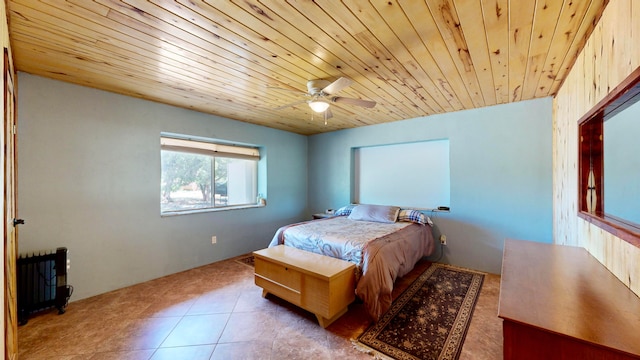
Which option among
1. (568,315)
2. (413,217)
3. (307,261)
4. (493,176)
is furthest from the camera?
(413,217)

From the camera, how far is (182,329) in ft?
6.81

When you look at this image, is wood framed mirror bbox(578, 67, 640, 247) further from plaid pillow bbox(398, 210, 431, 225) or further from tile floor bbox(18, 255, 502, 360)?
plaid pillow bbox(398, 210, 431, 225)

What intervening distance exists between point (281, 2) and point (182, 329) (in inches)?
97.9

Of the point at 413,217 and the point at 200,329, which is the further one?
the point at 413,217

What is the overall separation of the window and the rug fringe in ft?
9.35

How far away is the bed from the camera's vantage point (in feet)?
7.13

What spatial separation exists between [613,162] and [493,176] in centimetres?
193

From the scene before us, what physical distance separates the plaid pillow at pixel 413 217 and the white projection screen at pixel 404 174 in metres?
0.48

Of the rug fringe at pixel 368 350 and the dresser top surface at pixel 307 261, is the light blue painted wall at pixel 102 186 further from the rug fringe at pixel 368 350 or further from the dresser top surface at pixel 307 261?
the rug fringe at pixel 368 350

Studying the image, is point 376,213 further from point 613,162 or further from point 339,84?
point 613,162

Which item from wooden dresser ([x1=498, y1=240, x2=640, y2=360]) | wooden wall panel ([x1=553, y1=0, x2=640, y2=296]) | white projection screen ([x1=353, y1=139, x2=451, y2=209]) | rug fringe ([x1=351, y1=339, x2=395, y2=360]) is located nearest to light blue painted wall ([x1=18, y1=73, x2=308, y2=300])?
white projection screen ([x1=353, y1=139, x2=451, y2=209])

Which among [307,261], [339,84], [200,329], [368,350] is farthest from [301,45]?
[200,329]

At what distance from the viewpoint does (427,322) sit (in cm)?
214

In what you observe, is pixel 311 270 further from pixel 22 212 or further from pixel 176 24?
pixel 22 212
